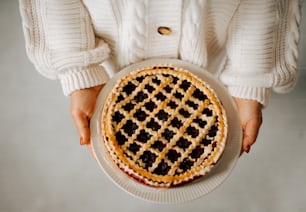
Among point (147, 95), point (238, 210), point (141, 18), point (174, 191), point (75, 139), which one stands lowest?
point (238, 210)

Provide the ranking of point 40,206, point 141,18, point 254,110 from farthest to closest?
point 40,206 → point 254,110 → point 141,18

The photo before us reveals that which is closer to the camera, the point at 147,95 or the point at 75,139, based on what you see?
the point at 147,95

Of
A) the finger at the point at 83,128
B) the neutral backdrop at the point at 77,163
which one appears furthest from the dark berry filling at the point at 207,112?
the neutral backdrop at the point at 77,163

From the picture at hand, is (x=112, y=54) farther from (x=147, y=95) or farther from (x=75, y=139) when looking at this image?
(x=75, y=139)

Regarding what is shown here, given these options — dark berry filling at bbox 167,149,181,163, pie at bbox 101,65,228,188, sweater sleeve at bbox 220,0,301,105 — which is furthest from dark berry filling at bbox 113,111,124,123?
sweater sleeve at bbox 220,0,301,105

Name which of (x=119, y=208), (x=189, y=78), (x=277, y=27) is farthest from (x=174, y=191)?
(x=119, y=208)

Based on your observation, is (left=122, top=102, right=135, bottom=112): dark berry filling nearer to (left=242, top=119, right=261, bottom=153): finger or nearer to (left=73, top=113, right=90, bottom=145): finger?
(left=73, top=113, right=90, bottom=145): finger

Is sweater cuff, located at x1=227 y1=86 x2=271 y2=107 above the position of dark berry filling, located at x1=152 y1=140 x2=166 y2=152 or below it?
above
